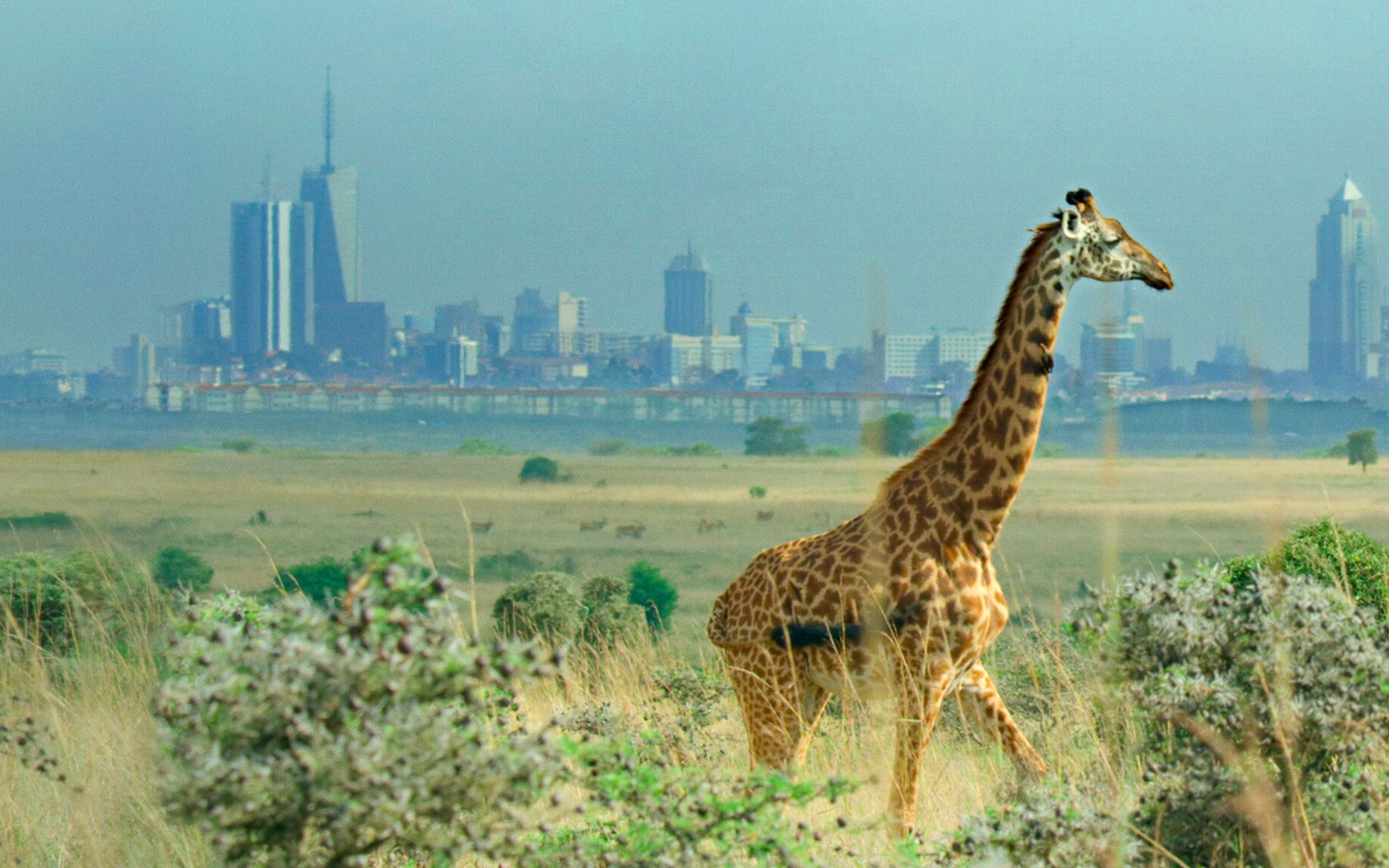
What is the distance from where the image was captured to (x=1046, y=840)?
3.90 meters

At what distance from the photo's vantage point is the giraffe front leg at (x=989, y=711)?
17.8 ft

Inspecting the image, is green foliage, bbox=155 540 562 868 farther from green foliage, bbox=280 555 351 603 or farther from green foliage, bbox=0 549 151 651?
green foliage, bbox=280 555 351 603

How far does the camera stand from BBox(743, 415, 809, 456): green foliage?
68312 mm

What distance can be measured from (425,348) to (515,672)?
413 ft

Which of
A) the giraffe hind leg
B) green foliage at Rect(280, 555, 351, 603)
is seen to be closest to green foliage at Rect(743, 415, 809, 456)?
green foliage at Rect(280, 555, 351, 603)

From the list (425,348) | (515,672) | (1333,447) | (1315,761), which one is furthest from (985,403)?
(425,348)

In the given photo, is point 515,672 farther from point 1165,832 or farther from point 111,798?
point 111,798

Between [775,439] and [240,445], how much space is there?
1111 inches

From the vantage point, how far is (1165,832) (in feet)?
13.5

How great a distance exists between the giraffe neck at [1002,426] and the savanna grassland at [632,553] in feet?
0.88

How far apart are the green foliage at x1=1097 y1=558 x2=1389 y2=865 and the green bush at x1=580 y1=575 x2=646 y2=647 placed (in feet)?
23.8

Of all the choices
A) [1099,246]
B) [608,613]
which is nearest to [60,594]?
[608,613]

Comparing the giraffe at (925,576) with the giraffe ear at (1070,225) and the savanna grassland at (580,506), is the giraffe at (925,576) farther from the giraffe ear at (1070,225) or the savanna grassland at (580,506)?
the savanna grassland at (580,506)

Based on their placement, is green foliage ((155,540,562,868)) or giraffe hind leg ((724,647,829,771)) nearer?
green foliage ((155,540,562,868))
